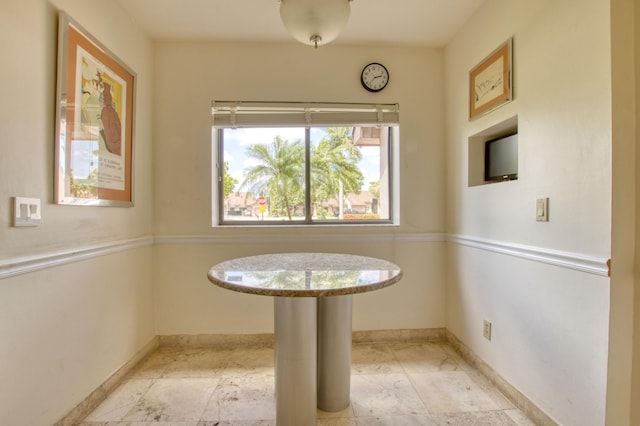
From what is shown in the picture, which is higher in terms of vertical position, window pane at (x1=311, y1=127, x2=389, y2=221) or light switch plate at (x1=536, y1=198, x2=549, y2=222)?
window pane at (x1=311, y1=127, x2=389, y2=221)

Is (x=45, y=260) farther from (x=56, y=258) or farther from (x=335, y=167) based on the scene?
(x=335, y=167)

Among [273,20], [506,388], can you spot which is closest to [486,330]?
[506,388]

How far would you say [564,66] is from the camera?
126cm

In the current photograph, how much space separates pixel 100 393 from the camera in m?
1.60

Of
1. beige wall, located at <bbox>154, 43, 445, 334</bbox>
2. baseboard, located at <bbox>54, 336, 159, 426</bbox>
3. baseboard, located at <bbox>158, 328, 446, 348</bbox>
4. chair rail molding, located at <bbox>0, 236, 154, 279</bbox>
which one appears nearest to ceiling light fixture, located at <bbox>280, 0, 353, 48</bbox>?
beige wall, located at <bbox>154, 43, 445, 334</bbox>

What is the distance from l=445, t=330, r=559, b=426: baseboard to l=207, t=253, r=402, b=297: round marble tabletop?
96 centimetres

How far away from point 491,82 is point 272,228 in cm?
170

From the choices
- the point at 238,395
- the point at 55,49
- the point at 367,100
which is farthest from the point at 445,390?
the point at 55,49

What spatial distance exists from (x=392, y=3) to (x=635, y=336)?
6.39 feet

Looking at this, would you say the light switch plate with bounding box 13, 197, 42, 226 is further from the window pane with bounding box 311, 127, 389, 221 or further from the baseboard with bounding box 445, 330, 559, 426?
the baseboard with bounding box 445, 330, 559, 426

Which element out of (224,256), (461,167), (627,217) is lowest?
(224,256)

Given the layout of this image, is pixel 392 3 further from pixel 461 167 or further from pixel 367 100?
pixel 461 167

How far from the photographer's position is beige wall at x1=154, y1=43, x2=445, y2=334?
2207 millimetres

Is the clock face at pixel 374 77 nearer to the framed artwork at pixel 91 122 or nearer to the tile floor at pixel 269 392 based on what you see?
Result: the framed artwork at pixel 91 122
